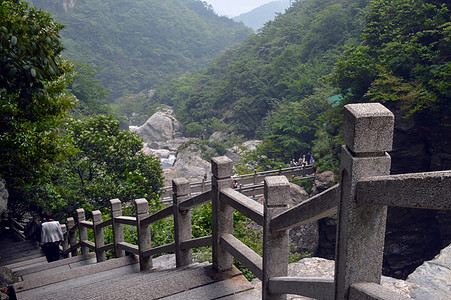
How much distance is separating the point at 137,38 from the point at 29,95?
8892 centimetres

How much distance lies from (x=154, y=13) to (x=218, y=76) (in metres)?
49.0

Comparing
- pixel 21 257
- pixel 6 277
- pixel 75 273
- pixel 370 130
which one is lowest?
pixel 21 257

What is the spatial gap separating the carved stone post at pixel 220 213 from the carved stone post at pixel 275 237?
832 millimetres

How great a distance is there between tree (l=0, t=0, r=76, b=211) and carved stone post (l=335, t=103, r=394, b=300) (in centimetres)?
332

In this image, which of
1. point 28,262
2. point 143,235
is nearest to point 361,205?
point 143,235

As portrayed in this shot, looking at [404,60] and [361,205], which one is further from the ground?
[404,60]

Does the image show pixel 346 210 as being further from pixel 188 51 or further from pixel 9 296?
pixel 188 51

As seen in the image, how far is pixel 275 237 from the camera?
227 centimetres

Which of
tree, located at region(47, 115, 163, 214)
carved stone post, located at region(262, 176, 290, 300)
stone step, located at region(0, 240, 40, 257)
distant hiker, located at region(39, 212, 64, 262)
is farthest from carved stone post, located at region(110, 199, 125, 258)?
tree, located at region(47, 115, 163, 214)

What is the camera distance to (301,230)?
1808cm

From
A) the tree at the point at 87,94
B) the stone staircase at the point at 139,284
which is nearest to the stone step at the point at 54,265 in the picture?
the stone staircase at the point at 139,284

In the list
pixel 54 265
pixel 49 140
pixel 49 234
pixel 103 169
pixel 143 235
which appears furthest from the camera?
pixel 103 169

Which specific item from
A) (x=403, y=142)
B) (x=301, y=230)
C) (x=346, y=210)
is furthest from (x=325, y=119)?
(x=346, y=210)

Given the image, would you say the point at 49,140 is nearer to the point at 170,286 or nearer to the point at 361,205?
the point at 170,286
